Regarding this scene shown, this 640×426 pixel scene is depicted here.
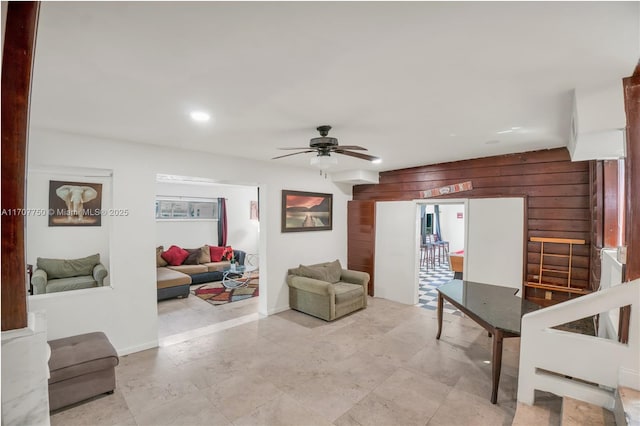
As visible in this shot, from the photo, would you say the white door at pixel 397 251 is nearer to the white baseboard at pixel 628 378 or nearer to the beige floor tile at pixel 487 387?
the beige floor tile at pixel 487 387

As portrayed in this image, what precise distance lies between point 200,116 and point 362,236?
13.7 ft

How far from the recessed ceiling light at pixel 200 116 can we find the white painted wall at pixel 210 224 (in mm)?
5226

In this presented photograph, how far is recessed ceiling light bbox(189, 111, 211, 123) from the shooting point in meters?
2.51

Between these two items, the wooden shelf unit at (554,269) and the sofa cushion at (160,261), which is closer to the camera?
the wooden shelf unit at (554,269)

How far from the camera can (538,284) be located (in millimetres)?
3895

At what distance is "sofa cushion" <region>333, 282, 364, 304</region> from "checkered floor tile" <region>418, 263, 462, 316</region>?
4.06 feet

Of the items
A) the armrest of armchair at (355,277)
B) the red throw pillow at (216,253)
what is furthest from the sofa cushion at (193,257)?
the armrest of armchair at (355,277)

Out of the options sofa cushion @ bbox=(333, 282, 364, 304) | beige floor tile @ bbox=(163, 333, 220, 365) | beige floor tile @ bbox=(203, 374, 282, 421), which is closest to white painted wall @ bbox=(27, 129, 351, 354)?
beige floor tile @ bbox=(163, 333, 220, 365)

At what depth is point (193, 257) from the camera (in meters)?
6.97

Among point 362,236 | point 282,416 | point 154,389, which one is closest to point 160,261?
point 154,389

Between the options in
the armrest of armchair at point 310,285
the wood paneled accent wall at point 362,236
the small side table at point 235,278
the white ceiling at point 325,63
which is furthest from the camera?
the small side table at point 235,278

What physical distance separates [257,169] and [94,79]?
9.41ft

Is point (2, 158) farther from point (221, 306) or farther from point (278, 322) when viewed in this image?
point (221, 306)

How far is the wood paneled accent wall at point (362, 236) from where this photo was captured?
586cm
